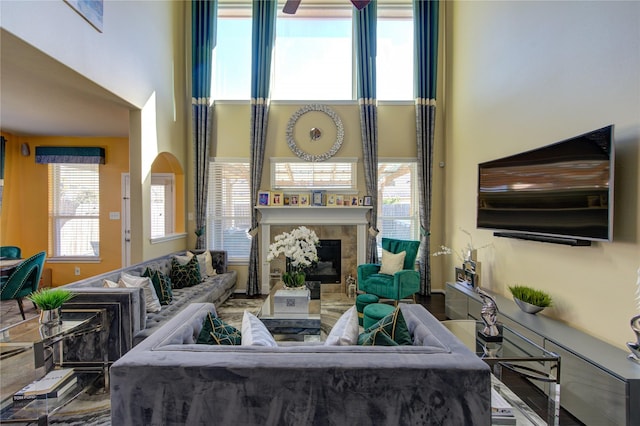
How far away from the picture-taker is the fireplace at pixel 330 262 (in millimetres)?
5191

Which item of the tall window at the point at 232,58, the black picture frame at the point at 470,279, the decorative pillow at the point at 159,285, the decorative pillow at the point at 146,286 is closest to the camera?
the decorative pillow at the point at 146,286

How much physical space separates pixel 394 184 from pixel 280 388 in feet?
14.8

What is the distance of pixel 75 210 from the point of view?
5391 millimetres

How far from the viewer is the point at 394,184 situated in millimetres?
5281

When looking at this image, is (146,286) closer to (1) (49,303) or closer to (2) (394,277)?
(1) (49,303)

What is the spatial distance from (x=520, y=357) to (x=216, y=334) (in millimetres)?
1896

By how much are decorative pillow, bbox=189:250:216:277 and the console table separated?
3.97m

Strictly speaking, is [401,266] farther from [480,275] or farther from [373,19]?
[373,19]

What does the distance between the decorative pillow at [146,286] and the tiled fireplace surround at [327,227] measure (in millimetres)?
2255

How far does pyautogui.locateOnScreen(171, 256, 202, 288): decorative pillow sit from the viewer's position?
3.96 metres

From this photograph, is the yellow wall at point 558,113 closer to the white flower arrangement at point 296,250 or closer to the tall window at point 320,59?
the tall window at point 320,59

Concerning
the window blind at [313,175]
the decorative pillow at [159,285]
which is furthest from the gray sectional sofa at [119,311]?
the window blind at [313,175]

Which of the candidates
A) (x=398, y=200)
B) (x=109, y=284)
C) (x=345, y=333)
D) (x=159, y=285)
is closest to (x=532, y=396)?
(x=345, y=333)

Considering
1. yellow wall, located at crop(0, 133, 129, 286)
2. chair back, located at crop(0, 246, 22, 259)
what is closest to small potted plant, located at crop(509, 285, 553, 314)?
yellow wall, located at crop(0, 133, 129, 286)
